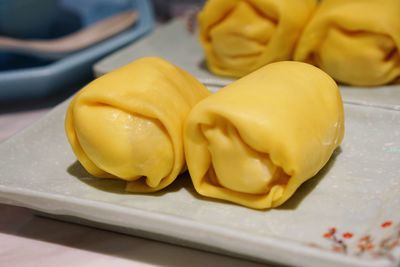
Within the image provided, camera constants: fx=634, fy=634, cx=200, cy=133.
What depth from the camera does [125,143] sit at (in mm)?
863

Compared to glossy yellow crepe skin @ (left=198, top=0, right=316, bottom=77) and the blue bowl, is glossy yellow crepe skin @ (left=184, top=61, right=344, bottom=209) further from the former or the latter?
the blue bowl

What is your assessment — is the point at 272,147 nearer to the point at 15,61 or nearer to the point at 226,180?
the point at 226,180

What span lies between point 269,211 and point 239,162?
0.08m

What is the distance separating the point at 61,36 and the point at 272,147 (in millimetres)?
1049

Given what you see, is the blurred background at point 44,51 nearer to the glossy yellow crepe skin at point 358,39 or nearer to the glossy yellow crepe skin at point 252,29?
the glossy yellow crepe skin at point 252,29

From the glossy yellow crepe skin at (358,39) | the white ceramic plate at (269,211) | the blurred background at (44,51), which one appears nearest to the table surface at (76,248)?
the white ceramic plate at (269,211)

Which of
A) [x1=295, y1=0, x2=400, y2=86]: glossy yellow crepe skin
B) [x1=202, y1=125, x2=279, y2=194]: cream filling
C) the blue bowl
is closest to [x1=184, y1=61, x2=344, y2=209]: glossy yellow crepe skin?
[x1=202, y1=125, x2=279, y2=194]: cream filling

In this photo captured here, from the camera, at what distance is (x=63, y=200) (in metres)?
0.83

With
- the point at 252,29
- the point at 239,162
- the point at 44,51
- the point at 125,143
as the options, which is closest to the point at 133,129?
the point at 125,143

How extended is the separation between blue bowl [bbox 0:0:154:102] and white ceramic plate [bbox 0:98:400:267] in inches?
10.5

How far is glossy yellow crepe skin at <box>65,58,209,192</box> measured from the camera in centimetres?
87

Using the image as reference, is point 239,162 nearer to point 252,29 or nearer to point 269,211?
point 269,211

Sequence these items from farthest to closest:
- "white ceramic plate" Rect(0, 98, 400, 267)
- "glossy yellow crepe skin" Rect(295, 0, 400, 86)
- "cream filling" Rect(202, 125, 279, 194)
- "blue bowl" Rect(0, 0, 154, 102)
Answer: "blue bowl" Rect(0, 0, 154, 102) → "glossy yellow crepe skin" Rect(295, 0, 400, 86) → "cream filling" Rect(202, 125, 279, 194) → "white ceramic plate" Rect(0, 98, 400, 267)

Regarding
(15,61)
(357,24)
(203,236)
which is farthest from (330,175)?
(15,61)
